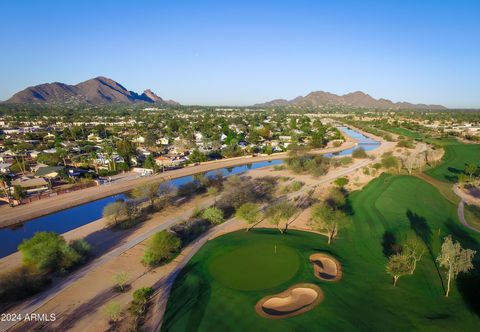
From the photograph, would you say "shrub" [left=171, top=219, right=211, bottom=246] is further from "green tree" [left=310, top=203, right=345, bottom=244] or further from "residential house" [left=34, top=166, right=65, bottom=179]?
"residential house" [left=34, top=166, right=65, bottom=179]

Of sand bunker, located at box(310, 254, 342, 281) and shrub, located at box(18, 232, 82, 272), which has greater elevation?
shrub, located at box(18, 232, 82, 272)

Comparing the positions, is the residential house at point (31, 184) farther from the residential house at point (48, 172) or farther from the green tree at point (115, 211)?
the green tree at point (115, 211)

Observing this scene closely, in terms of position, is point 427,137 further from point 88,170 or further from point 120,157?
point 88,170

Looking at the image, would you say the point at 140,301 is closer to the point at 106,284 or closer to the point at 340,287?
the point at 106,284

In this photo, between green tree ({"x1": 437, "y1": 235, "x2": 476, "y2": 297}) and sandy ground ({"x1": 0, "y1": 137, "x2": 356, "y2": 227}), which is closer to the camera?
green tree ({"x1": 437, "y1": 235, "x2": 476, "y2": 297})

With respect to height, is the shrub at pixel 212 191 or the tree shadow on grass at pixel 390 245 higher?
the shrub at pixel 212 191

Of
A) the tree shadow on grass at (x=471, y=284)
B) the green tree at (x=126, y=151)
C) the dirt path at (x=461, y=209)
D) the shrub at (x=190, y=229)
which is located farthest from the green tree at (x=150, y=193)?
the dirt path at (x=461, y=209)

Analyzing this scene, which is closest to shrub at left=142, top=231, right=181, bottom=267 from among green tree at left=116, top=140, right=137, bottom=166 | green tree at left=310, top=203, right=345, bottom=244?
green tree at left=310, top=203, right=345, bottom=244
